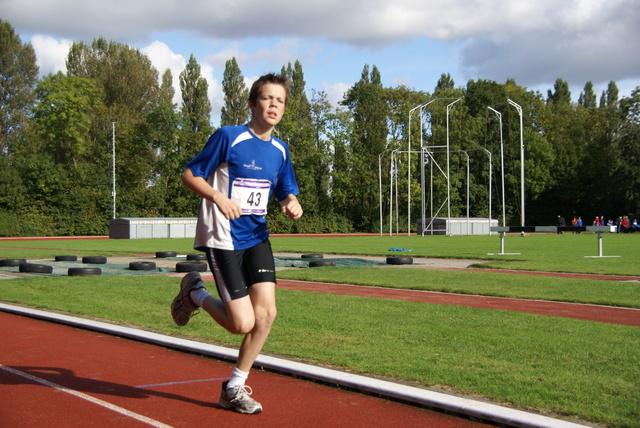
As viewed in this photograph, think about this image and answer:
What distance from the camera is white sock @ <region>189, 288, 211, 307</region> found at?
17.7 feet

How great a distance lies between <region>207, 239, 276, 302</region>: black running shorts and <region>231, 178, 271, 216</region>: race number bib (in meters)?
0.26

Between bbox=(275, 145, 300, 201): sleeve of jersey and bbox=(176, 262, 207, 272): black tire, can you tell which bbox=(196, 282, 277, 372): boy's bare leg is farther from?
bbox=(176, 262, 207, 272): black tire

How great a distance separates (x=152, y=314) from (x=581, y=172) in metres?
76.1

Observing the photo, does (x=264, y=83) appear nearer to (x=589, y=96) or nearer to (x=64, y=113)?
(x=64, y=113)

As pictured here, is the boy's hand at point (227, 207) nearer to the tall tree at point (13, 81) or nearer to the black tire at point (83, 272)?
the black tire at point (83, 272)

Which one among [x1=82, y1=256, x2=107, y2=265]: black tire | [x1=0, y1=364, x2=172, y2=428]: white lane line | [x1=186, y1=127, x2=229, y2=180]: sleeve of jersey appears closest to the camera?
[x1=0, y1=364, x2=172, y2=428]: white lane line

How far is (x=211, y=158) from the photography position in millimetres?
4969

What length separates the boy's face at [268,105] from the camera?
508 centimetres

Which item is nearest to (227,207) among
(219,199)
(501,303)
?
(219,199)

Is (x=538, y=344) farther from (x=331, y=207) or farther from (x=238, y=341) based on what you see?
(x=331, y=207)

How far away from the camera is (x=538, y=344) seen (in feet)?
25.0

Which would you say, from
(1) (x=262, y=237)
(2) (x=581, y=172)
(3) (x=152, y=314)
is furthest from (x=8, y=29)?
(1) (x=262, y=237)

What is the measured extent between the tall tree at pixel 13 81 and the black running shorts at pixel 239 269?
237 feet

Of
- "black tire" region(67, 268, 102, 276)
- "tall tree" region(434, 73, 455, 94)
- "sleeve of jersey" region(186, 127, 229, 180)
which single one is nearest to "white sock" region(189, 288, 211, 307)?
"sleeve of jersey" region(186, 127, 229, 180)
